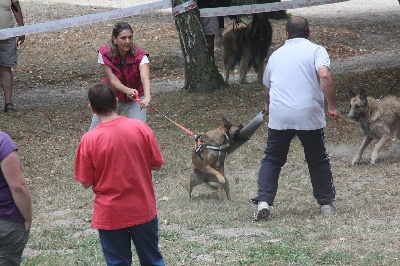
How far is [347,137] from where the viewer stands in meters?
11.5

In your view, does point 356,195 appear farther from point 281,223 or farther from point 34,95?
point 34,95

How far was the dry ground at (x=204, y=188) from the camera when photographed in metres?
6.54

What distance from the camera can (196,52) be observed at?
1427 centimetres

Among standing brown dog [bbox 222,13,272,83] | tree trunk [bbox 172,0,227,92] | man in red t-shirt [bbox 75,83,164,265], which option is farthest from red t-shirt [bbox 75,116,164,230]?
standing brown dog [bbox 222,13,272,83]

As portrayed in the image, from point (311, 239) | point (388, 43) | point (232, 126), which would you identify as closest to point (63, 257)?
point (311, 239)

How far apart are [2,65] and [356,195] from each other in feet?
23.7

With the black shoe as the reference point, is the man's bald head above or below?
above

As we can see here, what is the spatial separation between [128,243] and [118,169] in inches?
20.5

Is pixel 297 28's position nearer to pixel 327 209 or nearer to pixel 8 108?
pixel 327 209

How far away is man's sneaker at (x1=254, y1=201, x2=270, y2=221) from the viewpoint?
Result: 7.57 metres

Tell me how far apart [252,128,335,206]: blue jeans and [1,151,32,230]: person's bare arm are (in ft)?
10.8

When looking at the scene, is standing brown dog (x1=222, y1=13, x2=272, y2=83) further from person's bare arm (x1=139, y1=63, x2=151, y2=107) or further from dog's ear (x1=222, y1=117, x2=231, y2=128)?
person's bare arm (x1=139, y1=63, x2=151, y2=107)

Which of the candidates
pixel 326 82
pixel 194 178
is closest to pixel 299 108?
pixel 326 82

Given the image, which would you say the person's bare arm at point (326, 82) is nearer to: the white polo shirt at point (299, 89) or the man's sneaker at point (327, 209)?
the white polo shirt at point (299, 89)
